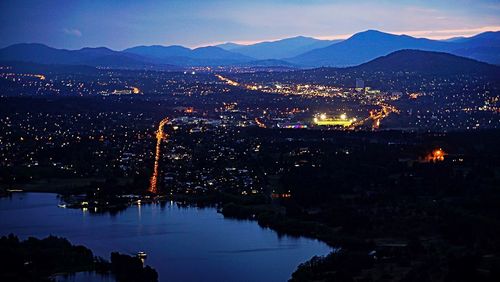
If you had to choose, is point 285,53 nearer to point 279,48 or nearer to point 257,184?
point 279,48

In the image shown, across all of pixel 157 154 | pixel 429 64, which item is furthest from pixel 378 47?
pixel 157 154

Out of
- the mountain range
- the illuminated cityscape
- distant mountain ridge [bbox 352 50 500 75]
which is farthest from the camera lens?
the mountain range

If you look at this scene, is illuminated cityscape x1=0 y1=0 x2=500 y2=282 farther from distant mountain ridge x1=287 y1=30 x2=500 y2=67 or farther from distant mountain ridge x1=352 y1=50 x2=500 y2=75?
distant mountain ridge x1=287 y1=30 x2=500 y2=67

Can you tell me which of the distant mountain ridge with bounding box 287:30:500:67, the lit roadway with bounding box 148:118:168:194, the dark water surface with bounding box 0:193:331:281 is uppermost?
the distant mountain ridge with bounding box 287:30:500:67

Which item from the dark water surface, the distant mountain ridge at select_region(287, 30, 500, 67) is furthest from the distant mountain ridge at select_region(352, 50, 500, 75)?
the dark water surface

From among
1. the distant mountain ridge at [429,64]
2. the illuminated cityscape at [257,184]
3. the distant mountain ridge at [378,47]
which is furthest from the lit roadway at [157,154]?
the distant mountain ridge at [378,47]

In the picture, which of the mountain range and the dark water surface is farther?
the mountain range

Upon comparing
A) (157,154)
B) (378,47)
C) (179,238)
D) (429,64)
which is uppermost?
(378,47)
